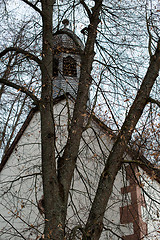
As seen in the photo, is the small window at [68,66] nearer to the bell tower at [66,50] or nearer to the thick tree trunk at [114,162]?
the bell tower at [66,50]

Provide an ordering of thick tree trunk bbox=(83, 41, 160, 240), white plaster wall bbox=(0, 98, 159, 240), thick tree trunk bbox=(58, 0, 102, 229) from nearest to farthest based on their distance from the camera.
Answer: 1. thick tree trunk bbox=(83, 41, 160, 240)
2. thick tree trunk bbox=(58, 0, 102, 229)
3. white plaster wall bbox=(0, 98, 159, 240)

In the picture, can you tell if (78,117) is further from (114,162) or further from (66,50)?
(66,50)

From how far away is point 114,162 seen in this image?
12.2 feet

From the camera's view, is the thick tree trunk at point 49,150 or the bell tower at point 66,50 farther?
the bell tower at point 66,50

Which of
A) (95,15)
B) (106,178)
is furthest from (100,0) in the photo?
(106,178)

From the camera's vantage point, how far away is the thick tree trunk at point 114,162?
341 cm

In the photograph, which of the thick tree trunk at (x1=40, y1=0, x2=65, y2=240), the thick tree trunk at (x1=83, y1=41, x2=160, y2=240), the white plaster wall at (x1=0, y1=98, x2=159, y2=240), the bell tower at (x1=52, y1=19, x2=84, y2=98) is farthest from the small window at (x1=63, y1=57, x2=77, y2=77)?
the thick tree trunk at (x1=83, y1=41, x2=160, y2=240)

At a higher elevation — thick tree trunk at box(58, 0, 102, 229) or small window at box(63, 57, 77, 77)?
small window at box(63, 57, 77, 77)

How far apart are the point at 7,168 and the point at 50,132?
3.47 metres

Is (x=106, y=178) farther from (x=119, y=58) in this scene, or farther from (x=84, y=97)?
(x=119, y=58)

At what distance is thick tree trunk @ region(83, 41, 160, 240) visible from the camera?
341 centimetres

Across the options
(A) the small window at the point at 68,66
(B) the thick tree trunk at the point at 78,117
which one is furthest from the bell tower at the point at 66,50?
(B) the thick tree trunk at the point at 78,117

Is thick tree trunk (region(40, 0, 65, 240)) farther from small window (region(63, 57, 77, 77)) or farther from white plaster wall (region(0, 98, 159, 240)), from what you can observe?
white plaster wall (region(0, 98, 159, 240))

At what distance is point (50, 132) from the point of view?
375cm
